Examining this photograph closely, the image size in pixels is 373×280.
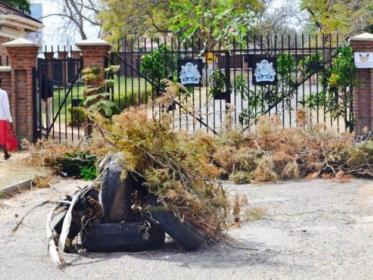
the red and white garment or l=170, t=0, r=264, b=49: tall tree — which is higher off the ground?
l=170, t=0, r=264, b=49: tall tree

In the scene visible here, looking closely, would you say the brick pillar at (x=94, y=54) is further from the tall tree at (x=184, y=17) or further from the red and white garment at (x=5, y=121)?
the tall tree at (x=184, y=17)

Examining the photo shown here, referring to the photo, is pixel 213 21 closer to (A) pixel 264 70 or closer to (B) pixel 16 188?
(A) pixel 264 70

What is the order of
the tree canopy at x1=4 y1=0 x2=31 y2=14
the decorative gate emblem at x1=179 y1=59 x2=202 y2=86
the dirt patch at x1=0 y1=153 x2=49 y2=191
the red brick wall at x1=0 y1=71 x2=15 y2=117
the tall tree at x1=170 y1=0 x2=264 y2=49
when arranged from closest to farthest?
the dirt patch at x1=0 y1=153 x2=49 y2=191
the decorative gate emblem at x1=179 y1=59 x2=202 y2=86
the red brick wall at x1=0 y1=71 x2=15 y2=117
the tall tree at x1=170 y1=0 x2=264 y2=49
the tree canopy at x1=4 y1=0 x2=31 y2=14

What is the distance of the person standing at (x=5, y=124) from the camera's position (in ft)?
53.7

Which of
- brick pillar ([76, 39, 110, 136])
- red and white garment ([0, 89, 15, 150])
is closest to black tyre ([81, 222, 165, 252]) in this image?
red and white garment ([0, 89, 15, 150])

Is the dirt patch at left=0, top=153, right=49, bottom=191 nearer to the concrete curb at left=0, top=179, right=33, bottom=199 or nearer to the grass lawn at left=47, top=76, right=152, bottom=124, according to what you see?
the concrete curb at left=0, top=179, right=33, bottom=199

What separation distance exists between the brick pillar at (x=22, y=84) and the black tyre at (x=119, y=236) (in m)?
10.8

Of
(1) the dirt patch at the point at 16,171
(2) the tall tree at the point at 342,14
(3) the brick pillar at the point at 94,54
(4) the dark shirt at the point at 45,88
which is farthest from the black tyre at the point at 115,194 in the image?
(2) the tall tree at the point at 342,14

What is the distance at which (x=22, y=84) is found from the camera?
61.4ft

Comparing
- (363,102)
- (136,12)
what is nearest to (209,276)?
(363,102)

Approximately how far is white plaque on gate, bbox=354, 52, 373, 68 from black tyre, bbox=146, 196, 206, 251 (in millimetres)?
10215

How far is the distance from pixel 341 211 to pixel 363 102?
7.23 meters

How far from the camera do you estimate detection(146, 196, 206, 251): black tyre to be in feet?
26.0

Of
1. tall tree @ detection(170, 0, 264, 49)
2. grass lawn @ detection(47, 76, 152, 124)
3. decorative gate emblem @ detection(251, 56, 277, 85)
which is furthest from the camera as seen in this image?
tall tree @ detection(170, 0, 264, 49)
